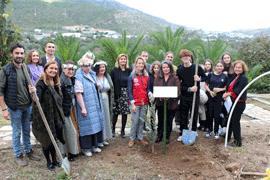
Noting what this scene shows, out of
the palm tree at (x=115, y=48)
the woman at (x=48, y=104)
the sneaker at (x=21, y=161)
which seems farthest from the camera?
the palm tree at (x=115, y=48)

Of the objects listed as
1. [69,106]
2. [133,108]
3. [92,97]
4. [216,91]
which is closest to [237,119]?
[216,91]

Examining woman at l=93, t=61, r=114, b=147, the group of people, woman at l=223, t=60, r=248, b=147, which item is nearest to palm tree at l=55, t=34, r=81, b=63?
the group of people

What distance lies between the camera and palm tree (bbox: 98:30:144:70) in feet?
30.8

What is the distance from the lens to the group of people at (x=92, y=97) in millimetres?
3270

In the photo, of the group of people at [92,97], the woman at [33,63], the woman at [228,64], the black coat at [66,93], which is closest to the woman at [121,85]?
the group of people at [92,97]

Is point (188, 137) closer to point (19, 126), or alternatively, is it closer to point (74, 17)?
point (19, 126)

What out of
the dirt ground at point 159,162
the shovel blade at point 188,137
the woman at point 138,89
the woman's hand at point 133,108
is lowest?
the dirt ground at point 159,162

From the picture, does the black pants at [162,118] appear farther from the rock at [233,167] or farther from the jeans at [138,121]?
the rock at [233,167]

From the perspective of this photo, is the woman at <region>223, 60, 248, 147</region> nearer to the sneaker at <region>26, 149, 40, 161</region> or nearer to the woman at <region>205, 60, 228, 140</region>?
the woman at <region>205, 60, 228, 140</region>

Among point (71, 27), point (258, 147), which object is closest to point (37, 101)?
point (258, 147)

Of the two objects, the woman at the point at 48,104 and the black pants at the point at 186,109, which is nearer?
the woman at the point at 48,104

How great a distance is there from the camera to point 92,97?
392cm

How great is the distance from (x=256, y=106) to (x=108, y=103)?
6903 mm

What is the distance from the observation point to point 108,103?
444 cm
